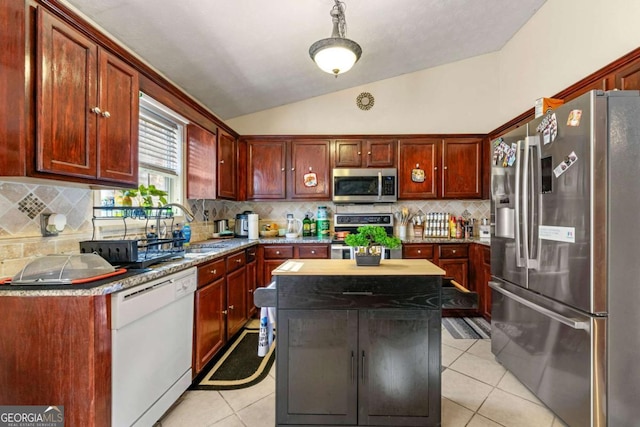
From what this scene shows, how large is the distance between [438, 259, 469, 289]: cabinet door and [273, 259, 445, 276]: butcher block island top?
1.90m

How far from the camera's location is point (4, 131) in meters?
1.33

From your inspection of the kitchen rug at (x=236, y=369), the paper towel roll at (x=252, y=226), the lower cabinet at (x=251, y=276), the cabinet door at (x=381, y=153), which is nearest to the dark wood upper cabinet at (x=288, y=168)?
the paper towel roll at (x=252, y=226)

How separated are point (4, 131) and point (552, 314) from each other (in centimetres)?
294

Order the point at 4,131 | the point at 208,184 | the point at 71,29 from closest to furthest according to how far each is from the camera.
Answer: the point at 4,131 < the point at 71,29 < the point at 208,184

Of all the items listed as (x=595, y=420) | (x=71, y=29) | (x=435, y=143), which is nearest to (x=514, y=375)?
(x=595, y=420)

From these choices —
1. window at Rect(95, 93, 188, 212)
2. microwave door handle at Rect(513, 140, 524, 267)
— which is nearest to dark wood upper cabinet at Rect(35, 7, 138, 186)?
window at Rect(95, 93, 188, 212)

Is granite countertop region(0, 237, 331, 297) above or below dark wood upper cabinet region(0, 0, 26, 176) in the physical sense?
below

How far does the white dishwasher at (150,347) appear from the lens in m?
1.46

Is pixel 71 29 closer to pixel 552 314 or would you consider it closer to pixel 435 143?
pixel 552 314

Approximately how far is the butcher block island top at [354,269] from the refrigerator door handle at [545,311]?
0.76m

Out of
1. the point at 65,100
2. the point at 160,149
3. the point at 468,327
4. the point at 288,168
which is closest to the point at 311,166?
the point at 288,168

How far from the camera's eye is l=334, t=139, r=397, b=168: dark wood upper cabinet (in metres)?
3.91

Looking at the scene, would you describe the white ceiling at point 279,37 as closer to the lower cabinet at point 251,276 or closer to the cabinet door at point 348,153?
the cabinet door at point 348,153

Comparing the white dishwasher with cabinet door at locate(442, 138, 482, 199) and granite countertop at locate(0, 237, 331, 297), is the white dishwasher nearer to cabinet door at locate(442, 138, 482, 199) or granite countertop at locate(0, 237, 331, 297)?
granite countertop at locate(0, 237, 331, 297)
